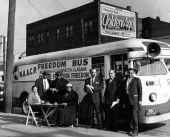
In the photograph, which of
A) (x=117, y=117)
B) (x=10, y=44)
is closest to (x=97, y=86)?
(x=117, y=117)

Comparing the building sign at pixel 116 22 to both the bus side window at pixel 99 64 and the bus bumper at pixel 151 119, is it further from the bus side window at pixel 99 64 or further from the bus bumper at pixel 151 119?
the bus bumper at pixel 151 119

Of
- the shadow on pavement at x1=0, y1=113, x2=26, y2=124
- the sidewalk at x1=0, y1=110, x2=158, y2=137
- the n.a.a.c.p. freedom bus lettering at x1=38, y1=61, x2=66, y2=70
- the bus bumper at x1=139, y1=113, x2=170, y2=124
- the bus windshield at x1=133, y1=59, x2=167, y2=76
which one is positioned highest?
the n.a.a.c.p. freedom bus lettering at x1=38, y1=61, x2=66, y2=70

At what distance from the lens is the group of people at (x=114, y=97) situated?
8766mm

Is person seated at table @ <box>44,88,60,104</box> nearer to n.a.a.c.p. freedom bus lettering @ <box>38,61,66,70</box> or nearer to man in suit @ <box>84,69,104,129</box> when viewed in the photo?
n.a.a.c.p. freedom bus lettering @ <box>38,61,66,70</box>

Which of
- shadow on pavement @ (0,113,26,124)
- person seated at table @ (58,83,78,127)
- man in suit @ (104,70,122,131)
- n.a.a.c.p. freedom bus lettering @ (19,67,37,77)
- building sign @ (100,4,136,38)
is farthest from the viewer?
building sign @ (100,4,136,38)

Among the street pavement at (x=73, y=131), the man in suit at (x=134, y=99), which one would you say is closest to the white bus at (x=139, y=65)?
the man in suit at (x=134, y=99)

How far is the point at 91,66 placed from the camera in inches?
440

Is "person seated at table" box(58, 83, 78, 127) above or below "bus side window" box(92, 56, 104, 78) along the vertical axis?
below

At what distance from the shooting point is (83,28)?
33.8m

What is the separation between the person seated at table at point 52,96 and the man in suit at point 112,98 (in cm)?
224

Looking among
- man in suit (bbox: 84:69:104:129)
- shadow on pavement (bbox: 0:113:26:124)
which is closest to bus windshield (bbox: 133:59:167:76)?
man in suit (bbox: 84:69:104:129)

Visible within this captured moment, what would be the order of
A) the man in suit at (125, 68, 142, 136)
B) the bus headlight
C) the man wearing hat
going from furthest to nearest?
the man wearing hat < the bus headlight < the man in suit at (125, 68, 142, 136)

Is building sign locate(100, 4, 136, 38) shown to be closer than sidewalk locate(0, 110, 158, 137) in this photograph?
No

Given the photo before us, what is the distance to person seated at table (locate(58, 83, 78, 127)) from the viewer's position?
10.4 meters
